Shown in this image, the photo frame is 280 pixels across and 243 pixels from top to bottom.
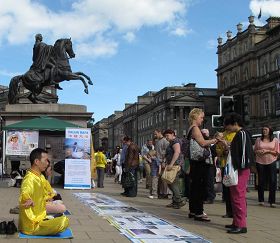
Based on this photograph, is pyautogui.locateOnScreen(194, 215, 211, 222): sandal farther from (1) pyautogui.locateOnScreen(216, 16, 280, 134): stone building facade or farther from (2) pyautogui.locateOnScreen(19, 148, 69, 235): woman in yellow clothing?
(1) pyautogui.locateOnScreen(216, 16, 280, 134): stone building facade

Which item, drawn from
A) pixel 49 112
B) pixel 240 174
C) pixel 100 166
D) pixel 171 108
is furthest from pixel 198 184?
pixel 171 108

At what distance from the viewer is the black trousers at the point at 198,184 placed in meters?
8.99

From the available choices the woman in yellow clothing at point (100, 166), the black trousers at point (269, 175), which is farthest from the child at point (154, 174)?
the woman in yellow clothing at point (100, 166)

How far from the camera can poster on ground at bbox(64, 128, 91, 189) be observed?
57.5ft

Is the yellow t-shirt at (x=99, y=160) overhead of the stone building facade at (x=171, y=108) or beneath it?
beneath

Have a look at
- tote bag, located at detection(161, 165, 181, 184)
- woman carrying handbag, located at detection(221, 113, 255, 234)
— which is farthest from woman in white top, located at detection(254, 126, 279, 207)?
woman carrying handbag, located at detection(221, 113, 255, 234)

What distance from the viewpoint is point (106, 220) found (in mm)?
8789

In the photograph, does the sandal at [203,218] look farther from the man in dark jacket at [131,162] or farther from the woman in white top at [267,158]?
the man in dark jacket at [131,162]

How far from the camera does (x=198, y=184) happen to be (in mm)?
8977

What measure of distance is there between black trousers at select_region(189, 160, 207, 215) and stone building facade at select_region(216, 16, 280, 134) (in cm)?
7341

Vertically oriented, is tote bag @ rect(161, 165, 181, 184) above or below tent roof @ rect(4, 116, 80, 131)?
below

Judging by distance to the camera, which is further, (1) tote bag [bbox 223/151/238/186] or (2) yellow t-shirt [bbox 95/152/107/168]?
(2) yellow t-shirt [bbox 95/152/107/168]

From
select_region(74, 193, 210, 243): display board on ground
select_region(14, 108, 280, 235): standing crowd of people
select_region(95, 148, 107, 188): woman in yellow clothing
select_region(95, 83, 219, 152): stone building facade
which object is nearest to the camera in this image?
select_region(14, 108, 280, 235): standing crowd of people

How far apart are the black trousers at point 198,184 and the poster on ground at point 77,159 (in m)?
8.96
